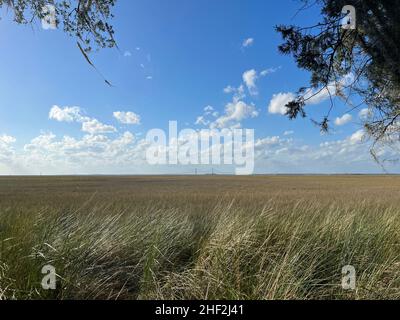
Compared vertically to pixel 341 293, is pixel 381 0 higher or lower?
higher

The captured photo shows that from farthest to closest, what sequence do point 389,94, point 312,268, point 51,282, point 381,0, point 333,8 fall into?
point 389,94 < point 333,8 < point 381,0 < point 312,268 < point 51,282

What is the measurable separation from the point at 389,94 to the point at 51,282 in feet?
25.2

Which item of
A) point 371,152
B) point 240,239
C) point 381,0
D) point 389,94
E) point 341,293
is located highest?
point 381,0

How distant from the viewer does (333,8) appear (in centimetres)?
696

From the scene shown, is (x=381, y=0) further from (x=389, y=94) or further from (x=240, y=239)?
(x=240, y=239)

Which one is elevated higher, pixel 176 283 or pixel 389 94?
pixel 389 94

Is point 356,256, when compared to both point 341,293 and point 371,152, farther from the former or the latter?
point 371,152
